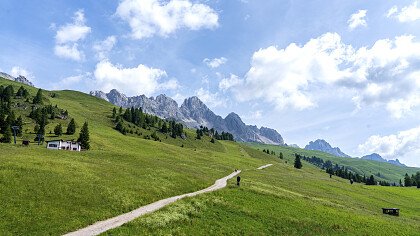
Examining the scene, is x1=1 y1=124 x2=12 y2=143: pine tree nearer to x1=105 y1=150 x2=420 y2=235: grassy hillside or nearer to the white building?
the white building

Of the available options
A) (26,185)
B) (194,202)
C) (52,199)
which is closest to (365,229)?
(194,202)

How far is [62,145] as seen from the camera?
10075 cm

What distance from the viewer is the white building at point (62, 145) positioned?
327 feet

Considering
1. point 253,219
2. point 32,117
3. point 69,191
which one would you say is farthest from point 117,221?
point 32,117

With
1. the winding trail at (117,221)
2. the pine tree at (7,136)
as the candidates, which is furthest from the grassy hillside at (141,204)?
the pine tree at (7,136)

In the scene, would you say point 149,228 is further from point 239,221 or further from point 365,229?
point 365,229

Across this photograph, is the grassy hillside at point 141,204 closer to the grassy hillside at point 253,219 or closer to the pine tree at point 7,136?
the grassy hillside at point 253,219

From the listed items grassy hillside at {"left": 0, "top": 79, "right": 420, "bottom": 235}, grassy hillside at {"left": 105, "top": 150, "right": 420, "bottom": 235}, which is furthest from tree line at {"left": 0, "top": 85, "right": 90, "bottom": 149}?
grassy hillside at {"left": 105, "top": 150, "right": 420, "bottom": 235}

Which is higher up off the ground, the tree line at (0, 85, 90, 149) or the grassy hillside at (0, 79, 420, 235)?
the tree line at (0, 85, 90, 149)

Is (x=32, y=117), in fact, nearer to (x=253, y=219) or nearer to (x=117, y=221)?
(x=117, y=221)

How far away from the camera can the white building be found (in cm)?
9956

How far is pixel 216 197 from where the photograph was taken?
50.6 metres

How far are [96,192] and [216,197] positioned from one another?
17.0m

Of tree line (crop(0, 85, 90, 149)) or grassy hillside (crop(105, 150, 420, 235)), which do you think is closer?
grassy hillside (crop(105, 150, 420, 235))
